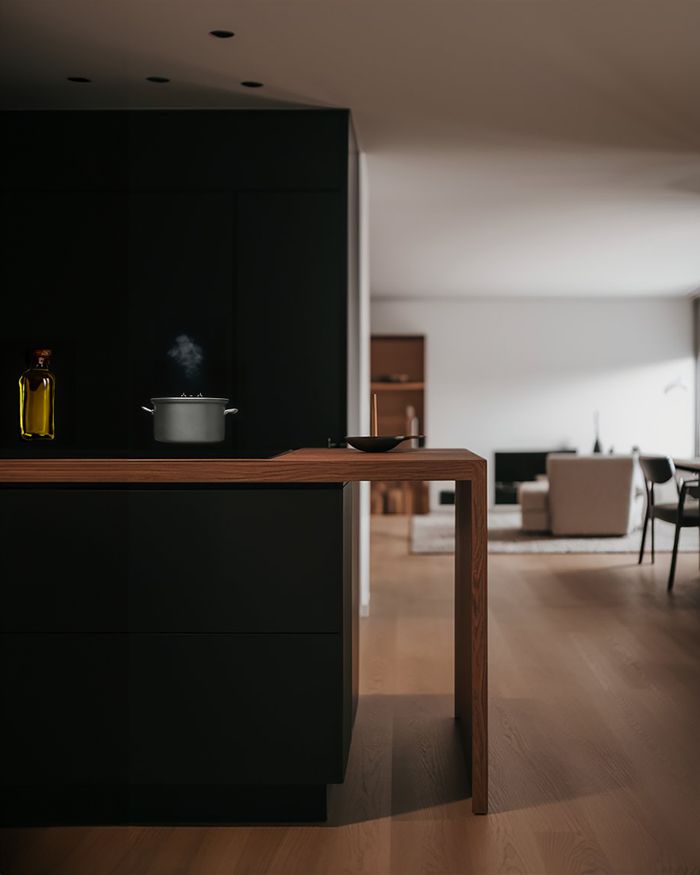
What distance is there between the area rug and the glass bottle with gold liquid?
467 centimetres

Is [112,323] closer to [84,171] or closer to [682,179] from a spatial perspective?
[84,171]

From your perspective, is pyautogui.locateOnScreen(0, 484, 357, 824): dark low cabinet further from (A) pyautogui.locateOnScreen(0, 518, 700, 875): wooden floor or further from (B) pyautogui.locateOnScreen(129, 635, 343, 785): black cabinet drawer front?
(A) pyautogui.locateOnScreen(0, 518, 700, 875): wooden floor

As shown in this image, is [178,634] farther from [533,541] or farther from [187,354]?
[533,541]

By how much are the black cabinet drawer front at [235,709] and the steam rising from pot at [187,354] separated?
2169 millimetres

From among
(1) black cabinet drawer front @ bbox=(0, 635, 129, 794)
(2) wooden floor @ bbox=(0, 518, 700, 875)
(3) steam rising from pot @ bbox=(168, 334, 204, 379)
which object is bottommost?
(2) wooden floor @ bbox=(0, 518, 700, 875)

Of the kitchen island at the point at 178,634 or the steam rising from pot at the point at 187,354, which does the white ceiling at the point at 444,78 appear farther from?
the kitchen island at the point at 178,634

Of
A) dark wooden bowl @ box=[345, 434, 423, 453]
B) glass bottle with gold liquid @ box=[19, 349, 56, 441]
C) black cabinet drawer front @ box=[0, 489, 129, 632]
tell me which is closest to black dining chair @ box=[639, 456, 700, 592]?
dark wooden bowl @ box=[345, 434, 423, 453]

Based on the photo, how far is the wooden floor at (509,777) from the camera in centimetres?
225

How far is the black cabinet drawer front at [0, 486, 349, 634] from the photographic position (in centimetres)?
241

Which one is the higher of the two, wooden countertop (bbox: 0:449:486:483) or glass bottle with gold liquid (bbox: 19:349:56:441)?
glass bottle with gold liquid (bbox: 19:349:56:441)

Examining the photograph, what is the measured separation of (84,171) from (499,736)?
3194mm

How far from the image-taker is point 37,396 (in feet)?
9.55

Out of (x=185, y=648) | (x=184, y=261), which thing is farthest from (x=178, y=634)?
(x=184, y=261)

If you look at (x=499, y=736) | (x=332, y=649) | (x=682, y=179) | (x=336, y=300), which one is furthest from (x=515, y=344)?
(x=332, y=649)
